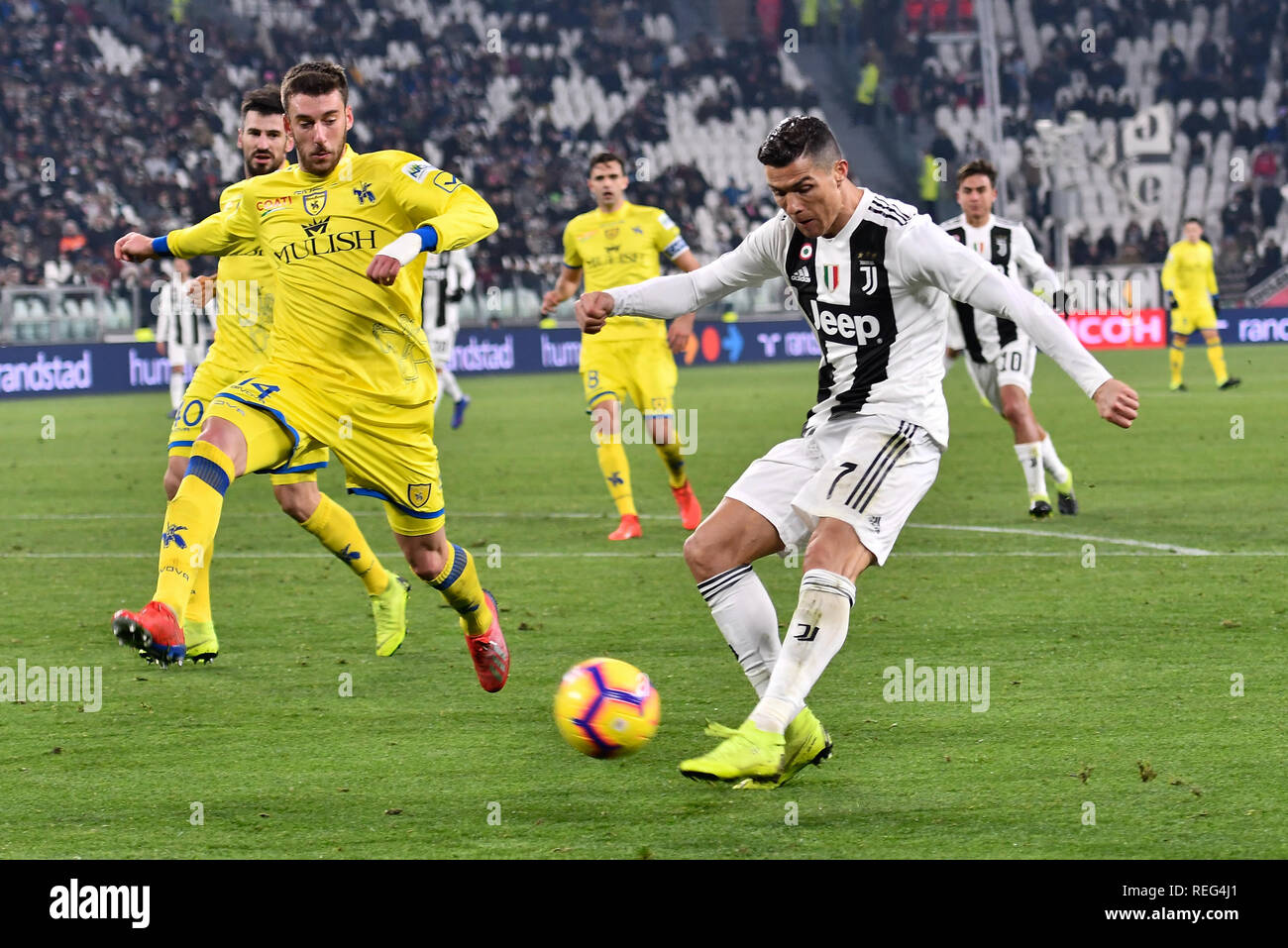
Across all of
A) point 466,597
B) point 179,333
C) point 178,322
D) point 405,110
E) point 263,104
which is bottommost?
point 466,597

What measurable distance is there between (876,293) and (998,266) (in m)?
6.72

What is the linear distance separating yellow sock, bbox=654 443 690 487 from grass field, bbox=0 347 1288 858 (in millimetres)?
345

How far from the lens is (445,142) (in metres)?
33.7

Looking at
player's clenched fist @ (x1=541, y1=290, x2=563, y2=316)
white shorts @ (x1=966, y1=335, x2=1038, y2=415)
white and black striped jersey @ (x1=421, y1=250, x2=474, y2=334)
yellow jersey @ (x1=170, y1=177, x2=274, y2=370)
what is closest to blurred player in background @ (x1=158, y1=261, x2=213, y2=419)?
white and black striped jersey @ (x1=421, y1=250, x2=474, y2=334)

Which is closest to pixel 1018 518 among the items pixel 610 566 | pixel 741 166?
pixel 610 566

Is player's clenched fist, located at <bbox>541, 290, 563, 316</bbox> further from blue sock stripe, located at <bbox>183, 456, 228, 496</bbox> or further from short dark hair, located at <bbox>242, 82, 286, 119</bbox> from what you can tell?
blue sock stripe, located at <bbox>183, 456, 228, 496</bbox>

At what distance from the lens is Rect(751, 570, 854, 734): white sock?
4.98 metres

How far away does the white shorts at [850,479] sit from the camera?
5254 mm

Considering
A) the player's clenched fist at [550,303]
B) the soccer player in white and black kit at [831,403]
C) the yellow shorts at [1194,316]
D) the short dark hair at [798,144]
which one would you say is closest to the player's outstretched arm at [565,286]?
the player's clenched fist at [550,303]

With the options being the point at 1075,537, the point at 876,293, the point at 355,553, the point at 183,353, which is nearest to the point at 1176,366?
the point at 183,353

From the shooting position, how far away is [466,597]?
6.63m

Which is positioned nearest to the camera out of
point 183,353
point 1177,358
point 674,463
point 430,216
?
point 430,216

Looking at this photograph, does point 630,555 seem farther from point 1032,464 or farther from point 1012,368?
point 1012,368
